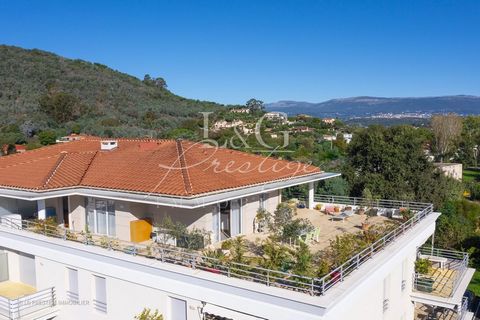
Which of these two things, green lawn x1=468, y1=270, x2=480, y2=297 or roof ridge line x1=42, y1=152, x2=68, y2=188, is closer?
roof ridge line x1=42, y1=152, x2=68, y2=188

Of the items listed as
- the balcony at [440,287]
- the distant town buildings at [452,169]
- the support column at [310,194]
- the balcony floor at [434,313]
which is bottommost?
the balcony floor at [434,313]

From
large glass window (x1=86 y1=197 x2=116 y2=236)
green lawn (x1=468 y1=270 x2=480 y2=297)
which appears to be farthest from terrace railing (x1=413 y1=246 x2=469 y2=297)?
green lawn (x1=468 y1=270 x2=480 y2=297)

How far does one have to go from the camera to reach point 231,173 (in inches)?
810

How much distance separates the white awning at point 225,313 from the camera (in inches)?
458

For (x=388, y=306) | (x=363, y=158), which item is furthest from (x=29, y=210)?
(x=363, y=158)

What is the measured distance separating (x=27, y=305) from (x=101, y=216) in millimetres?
4746

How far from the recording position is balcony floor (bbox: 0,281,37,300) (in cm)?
1800

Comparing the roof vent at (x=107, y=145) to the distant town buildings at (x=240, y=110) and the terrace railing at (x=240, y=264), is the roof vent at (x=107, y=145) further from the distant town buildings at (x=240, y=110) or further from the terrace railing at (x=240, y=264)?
the distant town buildings at (x=240, y=110)

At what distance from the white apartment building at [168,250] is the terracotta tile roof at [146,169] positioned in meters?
0.09

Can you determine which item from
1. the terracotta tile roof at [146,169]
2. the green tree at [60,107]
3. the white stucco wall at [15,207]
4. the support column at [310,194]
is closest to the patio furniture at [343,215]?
the support column at [310,194]

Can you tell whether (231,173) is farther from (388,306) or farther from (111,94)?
(111,94)

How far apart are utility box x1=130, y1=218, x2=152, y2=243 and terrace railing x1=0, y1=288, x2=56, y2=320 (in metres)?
3.54

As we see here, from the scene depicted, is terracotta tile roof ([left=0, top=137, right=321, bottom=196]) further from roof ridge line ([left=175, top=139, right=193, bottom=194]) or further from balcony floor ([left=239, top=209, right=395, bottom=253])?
balcony floor ([left=239, top=209, right=395, bottom=253])

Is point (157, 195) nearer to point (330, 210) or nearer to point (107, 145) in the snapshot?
point (107, 145)
